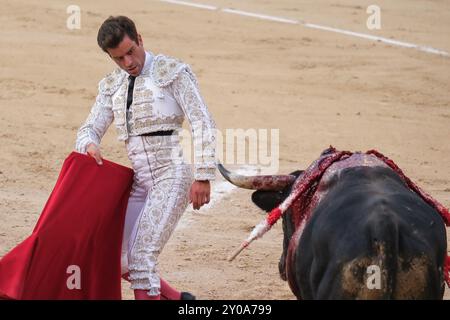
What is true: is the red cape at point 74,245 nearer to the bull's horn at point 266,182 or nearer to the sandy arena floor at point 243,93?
the bull's horn at point 266,182

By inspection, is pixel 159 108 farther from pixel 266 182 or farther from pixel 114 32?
pixel 266 182

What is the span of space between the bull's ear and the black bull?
2.58ft

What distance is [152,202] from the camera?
5090mm

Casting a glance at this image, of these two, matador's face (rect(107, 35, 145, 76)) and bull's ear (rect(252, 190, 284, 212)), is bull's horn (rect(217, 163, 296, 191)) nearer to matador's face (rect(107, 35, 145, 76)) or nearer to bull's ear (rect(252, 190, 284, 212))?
bull's ear (rect(252, 190, 284, 212))

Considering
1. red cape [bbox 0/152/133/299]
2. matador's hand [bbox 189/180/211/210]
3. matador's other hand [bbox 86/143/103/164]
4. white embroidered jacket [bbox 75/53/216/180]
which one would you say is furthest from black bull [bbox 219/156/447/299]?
matador's other hand [bbox 86/143/103/164]

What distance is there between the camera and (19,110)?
9.66 meters

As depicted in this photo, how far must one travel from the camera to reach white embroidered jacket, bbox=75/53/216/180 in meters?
5.00

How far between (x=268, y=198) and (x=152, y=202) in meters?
0.57

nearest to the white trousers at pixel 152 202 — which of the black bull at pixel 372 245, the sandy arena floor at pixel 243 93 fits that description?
the black bull at pixel 372 245

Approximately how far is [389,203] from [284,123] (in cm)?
556

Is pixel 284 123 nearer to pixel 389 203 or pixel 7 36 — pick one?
pixel 7 36

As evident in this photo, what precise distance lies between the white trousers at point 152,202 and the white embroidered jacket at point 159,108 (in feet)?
0.26

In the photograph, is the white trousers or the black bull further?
the white trousers

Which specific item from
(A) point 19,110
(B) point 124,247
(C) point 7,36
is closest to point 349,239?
(B) point 124,247
